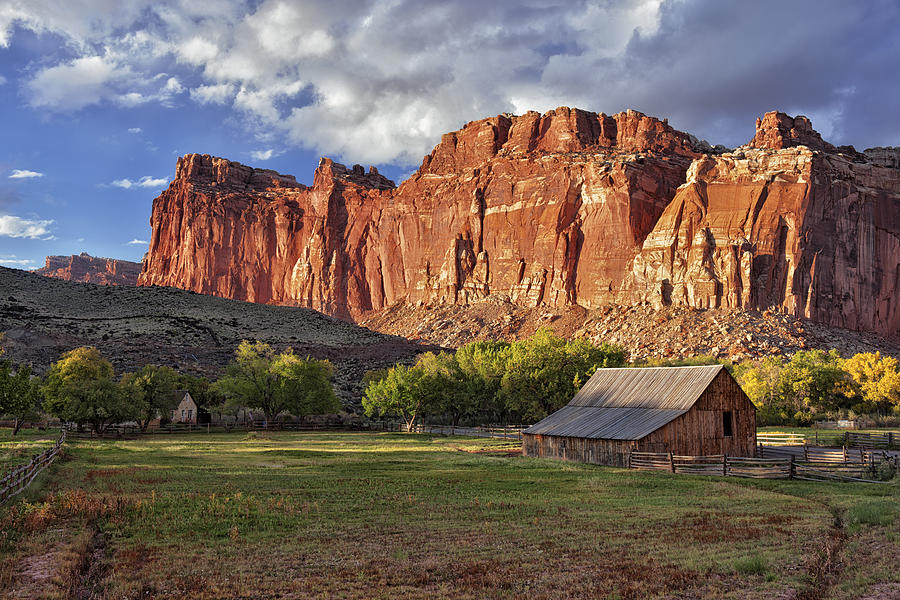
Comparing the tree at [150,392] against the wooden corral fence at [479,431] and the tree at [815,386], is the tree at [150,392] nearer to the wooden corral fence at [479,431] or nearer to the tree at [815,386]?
the wooden corral fence at [479,431]

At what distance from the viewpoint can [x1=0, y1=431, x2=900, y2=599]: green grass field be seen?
12.2 meters

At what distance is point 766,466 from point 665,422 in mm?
4590

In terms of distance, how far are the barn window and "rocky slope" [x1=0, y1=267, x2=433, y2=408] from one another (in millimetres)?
59178

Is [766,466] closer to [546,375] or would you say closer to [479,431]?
[546,375]

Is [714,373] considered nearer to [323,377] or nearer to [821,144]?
[323,377]

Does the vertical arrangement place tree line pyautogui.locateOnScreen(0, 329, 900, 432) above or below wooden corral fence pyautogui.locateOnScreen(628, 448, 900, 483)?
above

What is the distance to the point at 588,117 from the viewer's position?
168 metres

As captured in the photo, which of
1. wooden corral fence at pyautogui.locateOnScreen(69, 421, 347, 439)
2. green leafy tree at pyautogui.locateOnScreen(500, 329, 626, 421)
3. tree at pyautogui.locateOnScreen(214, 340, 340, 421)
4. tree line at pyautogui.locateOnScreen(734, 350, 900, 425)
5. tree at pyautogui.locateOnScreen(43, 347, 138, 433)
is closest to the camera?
tree at pyautogui.locateOnScreen(43, 347, 138, 433)

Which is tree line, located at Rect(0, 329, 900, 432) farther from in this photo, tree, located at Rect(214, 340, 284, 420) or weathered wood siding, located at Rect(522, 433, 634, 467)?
weathered wood siding, located at Rect(522, 433, 634, 467)

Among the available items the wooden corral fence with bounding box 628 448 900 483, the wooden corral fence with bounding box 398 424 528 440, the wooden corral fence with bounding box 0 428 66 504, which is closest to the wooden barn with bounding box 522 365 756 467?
the wooden corral fence with bounding box 628 448 900 483

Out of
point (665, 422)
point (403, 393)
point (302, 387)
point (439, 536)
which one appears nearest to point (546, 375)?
point (403, 393)

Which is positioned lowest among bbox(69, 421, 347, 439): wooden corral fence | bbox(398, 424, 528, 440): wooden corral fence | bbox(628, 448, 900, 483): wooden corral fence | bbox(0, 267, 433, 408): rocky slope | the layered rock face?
bbox(69, 421, 347, 439): wooden corral fence

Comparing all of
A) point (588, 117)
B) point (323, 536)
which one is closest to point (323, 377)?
point (323, 536)

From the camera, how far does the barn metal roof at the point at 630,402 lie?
112 feet
